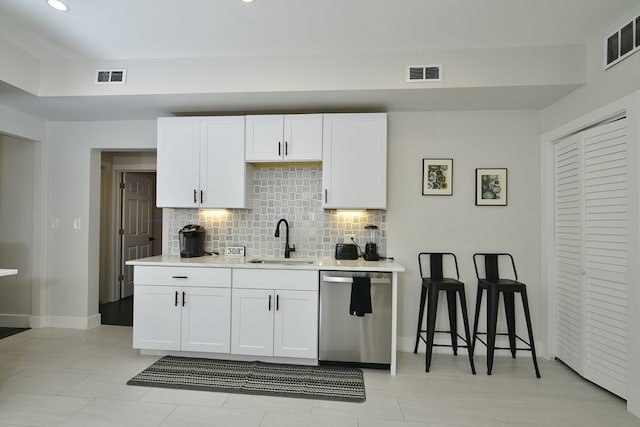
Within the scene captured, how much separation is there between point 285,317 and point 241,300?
426 millimetres

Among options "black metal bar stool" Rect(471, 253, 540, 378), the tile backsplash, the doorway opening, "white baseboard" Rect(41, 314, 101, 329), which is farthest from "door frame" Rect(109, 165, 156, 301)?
"black metal bar stool" Rect(471, 253, 540, 378)

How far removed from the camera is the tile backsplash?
368 cm

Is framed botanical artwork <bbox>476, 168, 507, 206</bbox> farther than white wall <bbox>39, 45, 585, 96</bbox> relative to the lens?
Yes

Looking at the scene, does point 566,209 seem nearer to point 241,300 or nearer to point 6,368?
point 241,300

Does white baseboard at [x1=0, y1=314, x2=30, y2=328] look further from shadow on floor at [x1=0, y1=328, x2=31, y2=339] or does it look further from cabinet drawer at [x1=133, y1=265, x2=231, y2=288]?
cabinet drawer at [x1=133, y1=265, x2=231, y2=288]

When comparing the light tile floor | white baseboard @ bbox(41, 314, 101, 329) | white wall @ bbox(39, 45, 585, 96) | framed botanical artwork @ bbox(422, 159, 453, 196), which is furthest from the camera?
white baseboard @ bbox(41, 314, 101, 329)

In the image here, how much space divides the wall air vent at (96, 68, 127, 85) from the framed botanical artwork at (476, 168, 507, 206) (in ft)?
11.5

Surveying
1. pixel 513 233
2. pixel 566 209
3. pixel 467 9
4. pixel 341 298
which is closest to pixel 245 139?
pixel 341 298

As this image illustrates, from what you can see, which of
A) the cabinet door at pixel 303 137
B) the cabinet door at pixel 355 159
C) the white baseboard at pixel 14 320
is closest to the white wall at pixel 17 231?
the white baseboard at pixel 14 320

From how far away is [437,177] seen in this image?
3551 millimetres

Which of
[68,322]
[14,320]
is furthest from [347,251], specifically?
[14,320]

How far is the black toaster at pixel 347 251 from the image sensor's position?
3498 millimetres

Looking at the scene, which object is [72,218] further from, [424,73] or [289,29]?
[424,73]

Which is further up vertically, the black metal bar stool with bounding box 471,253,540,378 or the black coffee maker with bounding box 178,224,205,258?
the black coffee maker with bounding box 178,224,205,258
